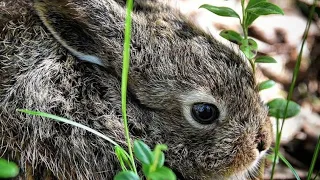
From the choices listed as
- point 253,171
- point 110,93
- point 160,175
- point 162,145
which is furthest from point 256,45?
point 160,175

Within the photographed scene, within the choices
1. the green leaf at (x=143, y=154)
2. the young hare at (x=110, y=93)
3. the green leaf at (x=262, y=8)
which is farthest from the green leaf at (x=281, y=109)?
the green leaf at (x=143, y=154)

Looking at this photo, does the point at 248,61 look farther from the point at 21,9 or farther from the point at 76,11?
the point at 21,9

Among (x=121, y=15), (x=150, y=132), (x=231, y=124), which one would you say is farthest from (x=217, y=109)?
(x=121, y=15)

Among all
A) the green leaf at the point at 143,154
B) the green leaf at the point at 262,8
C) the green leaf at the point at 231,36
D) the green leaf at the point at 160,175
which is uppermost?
the green leaf at the point at 262,8

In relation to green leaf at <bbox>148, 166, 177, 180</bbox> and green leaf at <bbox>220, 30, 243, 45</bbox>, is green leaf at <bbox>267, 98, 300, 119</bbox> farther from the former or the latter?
green leaf at <bbox>148, 166, 177, 180</bbox>

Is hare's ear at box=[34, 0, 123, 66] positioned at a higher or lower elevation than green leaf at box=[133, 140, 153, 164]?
higher

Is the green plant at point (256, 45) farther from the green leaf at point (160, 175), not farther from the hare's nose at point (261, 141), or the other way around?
the green leaf at point (160, 175)

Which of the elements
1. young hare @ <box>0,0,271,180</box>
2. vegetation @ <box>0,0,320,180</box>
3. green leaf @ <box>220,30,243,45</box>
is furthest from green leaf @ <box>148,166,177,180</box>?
green leaf @ <box>220,30,243,45</box>

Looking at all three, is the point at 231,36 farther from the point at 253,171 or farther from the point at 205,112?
the point at 253,171
